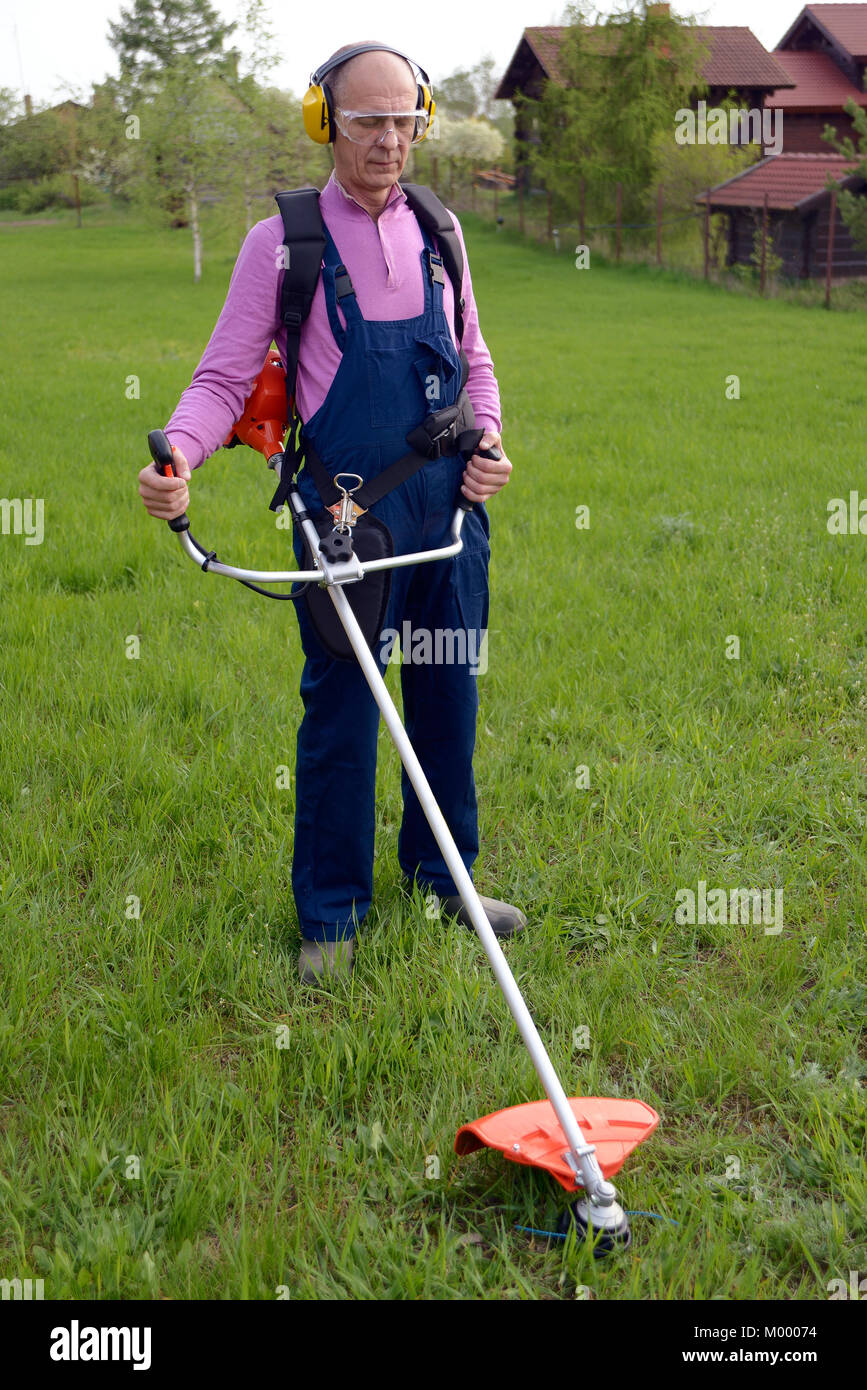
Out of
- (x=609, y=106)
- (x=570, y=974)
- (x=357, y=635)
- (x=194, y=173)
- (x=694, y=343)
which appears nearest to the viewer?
(x=357, y=635)

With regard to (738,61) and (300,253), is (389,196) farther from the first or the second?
(738,61)

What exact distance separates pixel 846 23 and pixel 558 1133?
49.4 metres

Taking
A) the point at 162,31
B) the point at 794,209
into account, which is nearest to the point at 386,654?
the point at 794,209

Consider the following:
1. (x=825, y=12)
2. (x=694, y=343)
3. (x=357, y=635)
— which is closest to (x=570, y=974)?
(x=357, y=635)

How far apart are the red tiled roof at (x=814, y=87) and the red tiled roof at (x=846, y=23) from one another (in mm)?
936

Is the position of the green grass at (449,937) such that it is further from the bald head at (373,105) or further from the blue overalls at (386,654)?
the bald head at (373,105)

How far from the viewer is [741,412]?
34.8 feet

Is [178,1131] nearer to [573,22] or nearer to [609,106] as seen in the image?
[609,106]

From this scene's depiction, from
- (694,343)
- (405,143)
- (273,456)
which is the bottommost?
(273,456)

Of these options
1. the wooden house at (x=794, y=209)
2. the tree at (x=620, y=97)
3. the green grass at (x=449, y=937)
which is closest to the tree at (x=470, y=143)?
the tree at (x=620, y=97)

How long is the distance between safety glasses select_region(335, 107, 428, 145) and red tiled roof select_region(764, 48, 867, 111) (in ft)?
136

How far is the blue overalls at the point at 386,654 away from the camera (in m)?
2.85

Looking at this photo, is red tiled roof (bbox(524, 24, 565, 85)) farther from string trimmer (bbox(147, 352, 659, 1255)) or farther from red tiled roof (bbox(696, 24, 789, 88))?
string trimmer (bbox(147, 352, 659, 1255))
